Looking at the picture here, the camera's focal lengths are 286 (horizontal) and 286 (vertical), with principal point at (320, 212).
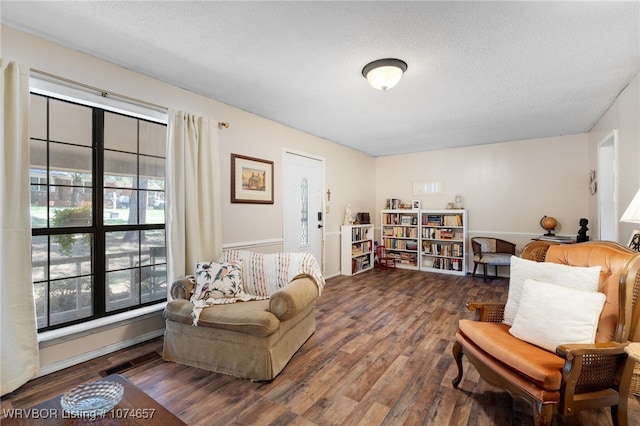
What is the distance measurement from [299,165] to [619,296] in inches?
150

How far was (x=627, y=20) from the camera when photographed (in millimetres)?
1862

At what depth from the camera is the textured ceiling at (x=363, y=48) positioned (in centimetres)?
180

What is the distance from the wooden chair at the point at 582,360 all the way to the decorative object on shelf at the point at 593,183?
3.07 metres

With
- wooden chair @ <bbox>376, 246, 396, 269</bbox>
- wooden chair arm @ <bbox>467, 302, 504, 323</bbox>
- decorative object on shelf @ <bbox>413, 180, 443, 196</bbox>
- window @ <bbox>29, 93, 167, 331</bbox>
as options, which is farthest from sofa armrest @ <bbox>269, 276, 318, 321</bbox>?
decorative object on shelf @ <bbox>413, 180, 443, 196</bbox>

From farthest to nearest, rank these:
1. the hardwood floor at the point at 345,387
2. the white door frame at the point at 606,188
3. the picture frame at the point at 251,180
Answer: the white door frame at the point at 606,188, the picture frame at the point at 251,180, the hardwood floor at the point at 345,387

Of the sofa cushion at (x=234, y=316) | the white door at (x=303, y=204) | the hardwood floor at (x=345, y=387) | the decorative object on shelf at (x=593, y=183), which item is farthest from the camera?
the white door at (x=303, y=204)

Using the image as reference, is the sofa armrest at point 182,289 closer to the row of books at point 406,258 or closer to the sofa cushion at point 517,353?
the sofa cushion at point 517,353

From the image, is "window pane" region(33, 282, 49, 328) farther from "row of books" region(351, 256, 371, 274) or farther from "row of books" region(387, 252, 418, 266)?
"row of books" region(387, 252, 418, 266)

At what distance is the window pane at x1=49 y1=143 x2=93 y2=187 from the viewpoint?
2307 millimetres

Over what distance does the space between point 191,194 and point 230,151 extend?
811 mm

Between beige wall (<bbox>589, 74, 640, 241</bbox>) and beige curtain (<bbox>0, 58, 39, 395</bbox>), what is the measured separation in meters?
4.89

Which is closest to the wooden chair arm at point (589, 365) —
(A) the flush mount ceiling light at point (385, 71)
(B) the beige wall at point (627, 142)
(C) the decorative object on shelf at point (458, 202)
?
(B) the beige wall at point (627, 142)

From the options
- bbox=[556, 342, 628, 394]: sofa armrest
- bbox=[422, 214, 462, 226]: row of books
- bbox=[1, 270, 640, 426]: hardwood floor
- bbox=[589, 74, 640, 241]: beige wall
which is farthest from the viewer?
bbox=[422, 214, 462, 226]: row of books

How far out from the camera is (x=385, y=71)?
2373mm
